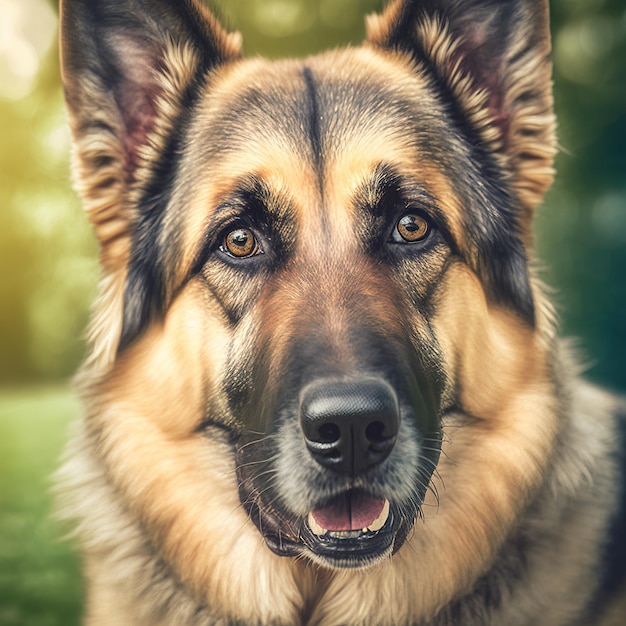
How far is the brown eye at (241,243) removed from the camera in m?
2.33

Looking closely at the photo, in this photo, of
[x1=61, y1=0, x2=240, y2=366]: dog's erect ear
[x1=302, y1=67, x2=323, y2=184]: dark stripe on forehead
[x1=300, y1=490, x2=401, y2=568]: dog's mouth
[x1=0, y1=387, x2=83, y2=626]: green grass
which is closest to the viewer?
[x1=300, y1=490, x2=401, y2=568]: dog's mouth

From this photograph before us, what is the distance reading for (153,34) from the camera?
2.51 metres

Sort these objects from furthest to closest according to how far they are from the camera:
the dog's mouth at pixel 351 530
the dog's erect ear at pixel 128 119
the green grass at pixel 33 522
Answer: the green grass at pixel 33 522, the dog's erect ear at pixel 128 119, the dog's mouth at pixel 351 530

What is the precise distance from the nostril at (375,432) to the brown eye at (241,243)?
2.58 ft

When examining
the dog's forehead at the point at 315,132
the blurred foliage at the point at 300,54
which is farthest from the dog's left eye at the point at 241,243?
the blurred foliage at the point at 300,54

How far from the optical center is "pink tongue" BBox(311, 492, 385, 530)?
2.08m

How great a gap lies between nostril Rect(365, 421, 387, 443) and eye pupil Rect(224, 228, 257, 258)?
0.80 m

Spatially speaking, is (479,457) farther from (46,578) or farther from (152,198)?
(46,578)

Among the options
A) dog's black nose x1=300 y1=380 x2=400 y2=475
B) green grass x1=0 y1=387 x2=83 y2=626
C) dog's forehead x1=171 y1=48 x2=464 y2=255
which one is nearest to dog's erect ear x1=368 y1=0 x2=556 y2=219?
dog's forehead x1=171 y1=48 x2=464 y2=255

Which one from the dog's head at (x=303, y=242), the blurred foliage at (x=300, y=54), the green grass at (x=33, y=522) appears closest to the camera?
the dog's head at (x=303, y=242)

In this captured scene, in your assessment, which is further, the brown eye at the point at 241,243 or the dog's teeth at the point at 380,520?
the brown eye at the point at 241,243

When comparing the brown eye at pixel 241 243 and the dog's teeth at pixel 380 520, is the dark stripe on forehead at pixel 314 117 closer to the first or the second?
the brown eye at pixel 241 243

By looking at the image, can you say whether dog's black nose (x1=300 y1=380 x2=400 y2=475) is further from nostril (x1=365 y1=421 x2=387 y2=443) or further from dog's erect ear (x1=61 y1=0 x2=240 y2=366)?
dog's erect ear (x1=61 y1=0 x2=240 y2=366)

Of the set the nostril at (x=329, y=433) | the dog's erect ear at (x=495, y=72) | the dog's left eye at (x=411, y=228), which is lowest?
the nostril at (x=329, y=433)
